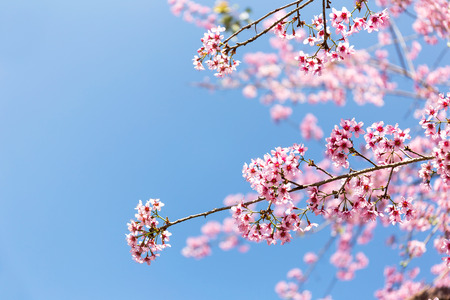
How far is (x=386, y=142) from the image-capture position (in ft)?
11.3

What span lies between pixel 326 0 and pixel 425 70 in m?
12.4

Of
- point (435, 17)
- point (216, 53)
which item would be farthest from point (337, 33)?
point (435, 17)

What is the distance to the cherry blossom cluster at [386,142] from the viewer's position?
3.38 metres

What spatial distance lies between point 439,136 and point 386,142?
550mm

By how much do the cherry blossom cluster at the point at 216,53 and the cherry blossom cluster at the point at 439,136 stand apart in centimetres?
209

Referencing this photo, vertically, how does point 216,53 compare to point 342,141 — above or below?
above

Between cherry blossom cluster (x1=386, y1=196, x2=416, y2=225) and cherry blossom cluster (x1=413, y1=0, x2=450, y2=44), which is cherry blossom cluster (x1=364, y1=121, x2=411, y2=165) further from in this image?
cherry blossom cluster (x1=413, y1=0, x2=450, y2=44)

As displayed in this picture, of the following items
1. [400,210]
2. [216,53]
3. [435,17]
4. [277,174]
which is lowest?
[400,210]

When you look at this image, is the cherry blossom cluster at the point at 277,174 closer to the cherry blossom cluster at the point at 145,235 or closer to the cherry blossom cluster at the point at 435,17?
the cherry blossom cluster at the point at 145,235

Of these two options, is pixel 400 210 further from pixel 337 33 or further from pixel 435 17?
pixel 435 17

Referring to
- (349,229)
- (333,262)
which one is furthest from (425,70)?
(333,262)

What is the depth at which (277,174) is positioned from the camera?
339 cm

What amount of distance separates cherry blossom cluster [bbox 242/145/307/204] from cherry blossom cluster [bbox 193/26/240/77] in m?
1.15

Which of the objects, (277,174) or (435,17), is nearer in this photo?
(277,174)
